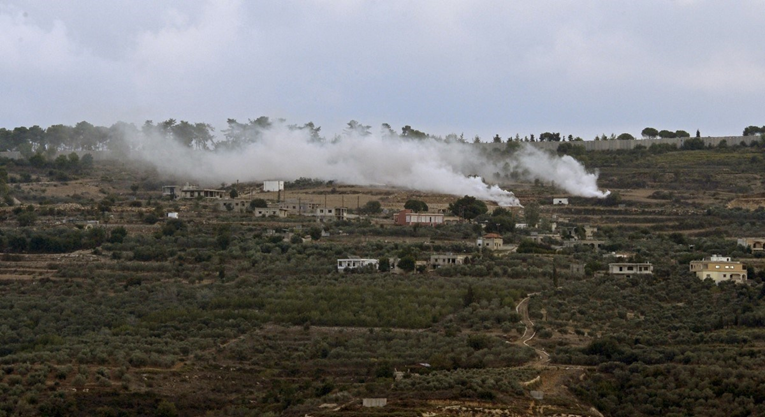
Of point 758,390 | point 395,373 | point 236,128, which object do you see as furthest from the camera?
point 236,128

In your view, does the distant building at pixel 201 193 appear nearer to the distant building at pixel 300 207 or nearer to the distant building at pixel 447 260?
the distant building at pixel 300 207

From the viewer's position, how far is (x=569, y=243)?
72.2 m

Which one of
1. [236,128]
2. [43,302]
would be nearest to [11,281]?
[43,302]

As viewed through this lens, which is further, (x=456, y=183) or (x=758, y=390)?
(x=456, y=183)

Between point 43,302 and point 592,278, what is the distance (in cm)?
2299

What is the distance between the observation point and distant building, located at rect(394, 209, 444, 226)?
79.1 meters

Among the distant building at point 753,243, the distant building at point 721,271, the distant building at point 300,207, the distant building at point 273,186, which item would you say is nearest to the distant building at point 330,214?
the distant building at point 300,207

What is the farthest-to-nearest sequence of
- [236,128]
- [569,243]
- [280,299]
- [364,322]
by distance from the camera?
[236,128] → [569,243] → [280,299] → [364,322]

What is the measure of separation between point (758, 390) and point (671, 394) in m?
2.40

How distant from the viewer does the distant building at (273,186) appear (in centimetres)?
9506

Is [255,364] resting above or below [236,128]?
below

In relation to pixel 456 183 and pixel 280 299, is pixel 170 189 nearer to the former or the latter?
pixel 456 183

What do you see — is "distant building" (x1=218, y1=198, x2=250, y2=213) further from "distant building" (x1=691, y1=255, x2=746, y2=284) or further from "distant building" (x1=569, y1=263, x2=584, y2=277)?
"distant building" (x1=691, y1=255, x2=746, y2=284)

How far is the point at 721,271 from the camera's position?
6022 cm
